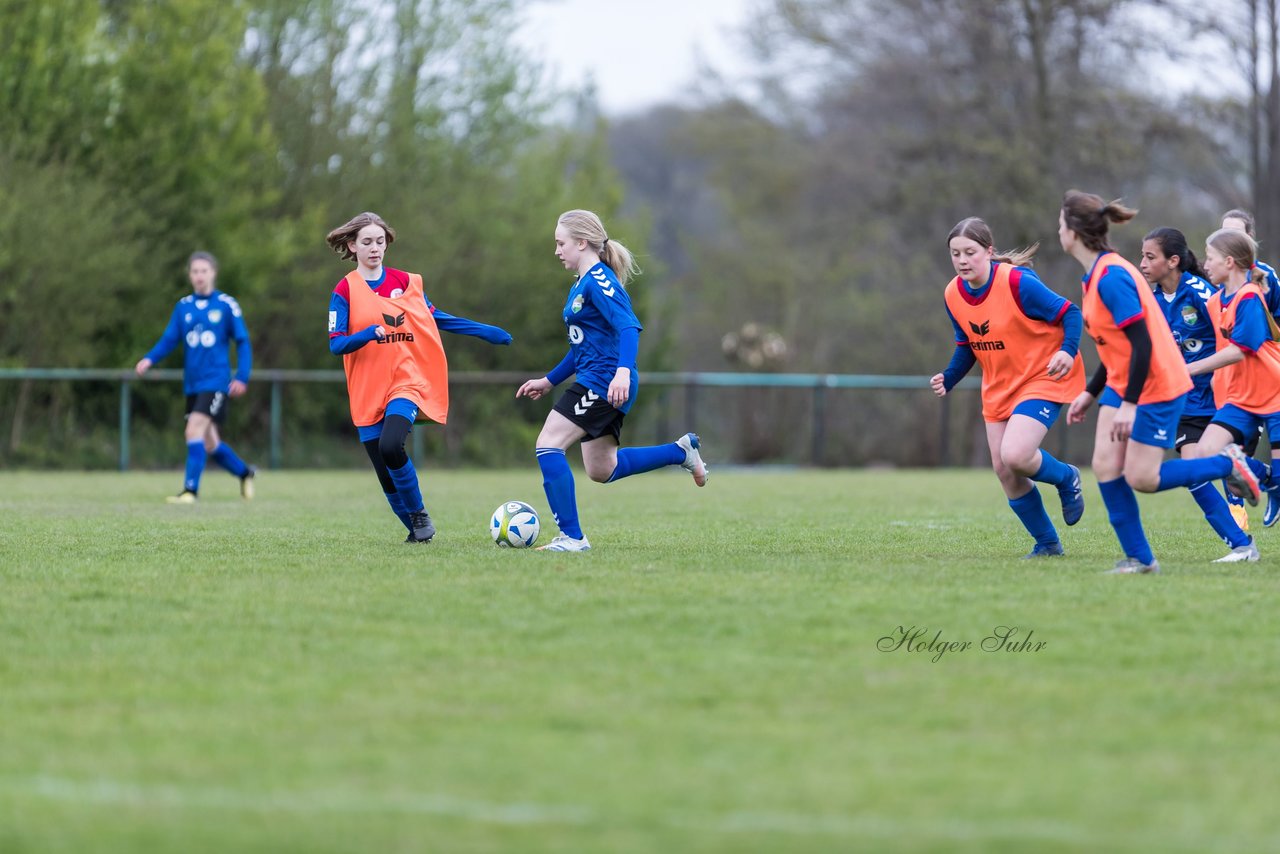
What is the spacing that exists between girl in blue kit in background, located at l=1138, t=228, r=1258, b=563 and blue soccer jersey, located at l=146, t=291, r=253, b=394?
25.3ft

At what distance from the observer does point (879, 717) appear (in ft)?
14.6

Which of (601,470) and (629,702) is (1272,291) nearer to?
(601,470)

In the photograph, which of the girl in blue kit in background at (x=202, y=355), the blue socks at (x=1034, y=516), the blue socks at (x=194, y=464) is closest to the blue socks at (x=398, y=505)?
the blue socks at (x=1034, y=516)

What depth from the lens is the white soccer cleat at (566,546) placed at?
854 cm

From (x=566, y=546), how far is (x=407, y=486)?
1.09 metres

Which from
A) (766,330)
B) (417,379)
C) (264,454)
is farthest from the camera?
(766,330)

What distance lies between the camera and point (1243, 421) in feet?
31.2

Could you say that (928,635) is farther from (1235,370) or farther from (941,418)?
(941,418)

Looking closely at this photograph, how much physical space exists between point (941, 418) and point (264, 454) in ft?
36.2

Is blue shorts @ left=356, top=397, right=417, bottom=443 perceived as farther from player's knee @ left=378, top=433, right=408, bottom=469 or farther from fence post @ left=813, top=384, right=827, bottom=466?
fence post @ left=813, top=384, right=827, bottom=466

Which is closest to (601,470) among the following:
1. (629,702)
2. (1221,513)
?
(1221,513)

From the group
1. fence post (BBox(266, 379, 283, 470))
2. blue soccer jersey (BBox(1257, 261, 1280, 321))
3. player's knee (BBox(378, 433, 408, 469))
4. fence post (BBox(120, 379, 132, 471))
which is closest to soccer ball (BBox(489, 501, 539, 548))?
player's knee (BBox(378, 433, 408, 469))

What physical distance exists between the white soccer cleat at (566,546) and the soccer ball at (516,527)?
8.6 inches

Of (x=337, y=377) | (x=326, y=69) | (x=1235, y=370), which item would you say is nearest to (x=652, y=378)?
(x=337, y=377)
